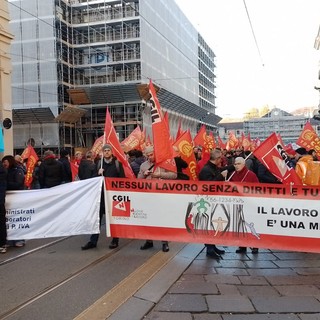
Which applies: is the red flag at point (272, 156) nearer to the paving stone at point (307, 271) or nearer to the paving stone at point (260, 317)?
the paving stone at point (307, 271)

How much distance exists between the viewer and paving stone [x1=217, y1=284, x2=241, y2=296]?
5207mm

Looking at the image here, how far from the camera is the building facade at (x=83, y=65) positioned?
1953 inches

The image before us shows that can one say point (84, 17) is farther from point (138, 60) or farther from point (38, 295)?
point (38, 295)

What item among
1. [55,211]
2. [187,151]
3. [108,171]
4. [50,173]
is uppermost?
[187,151]

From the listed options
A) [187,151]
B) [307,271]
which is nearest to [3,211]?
[307,271]

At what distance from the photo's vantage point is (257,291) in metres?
5.27

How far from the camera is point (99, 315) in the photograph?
458 centimetres

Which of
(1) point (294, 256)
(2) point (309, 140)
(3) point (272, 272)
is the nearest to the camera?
(3) point (272, 272)

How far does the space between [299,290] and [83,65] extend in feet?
174

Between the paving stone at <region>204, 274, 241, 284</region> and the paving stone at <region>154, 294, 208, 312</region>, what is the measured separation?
638 millimetres

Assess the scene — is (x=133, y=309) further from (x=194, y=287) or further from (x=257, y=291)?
(x=257, y=291)

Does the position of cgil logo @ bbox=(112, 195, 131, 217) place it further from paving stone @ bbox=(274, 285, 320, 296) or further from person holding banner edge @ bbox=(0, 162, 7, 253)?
paving stone @ bbox=(274, 285, 320, 296)

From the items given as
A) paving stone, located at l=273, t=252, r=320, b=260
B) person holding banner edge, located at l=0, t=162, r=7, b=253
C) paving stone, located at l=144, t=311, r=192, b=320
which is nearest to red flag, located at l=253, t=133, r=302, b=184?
paving stone, located at l=273, t=252, r=320, b=260

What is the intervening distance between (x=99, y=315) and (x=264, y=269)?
267cm
